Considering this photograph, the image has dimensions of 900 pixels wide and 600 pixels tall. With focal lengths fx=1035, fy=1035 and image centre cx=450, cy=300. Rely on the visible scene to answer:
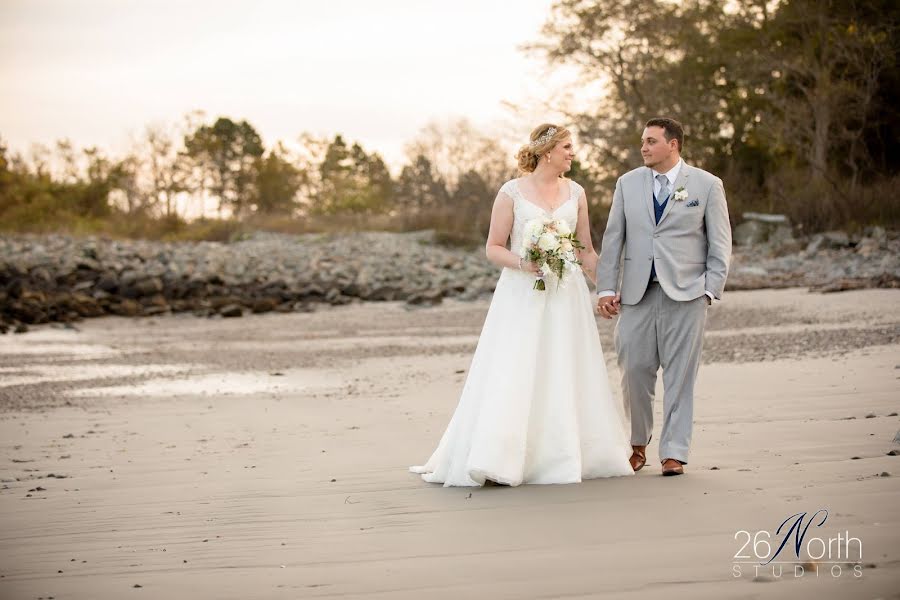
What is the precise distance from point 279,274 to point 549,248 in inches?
1150

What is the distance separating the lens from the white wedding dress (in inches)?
254

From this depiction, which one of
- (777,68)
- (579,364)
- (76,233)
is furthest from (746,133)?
(579,364)

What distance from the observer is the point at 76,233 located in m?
51.3

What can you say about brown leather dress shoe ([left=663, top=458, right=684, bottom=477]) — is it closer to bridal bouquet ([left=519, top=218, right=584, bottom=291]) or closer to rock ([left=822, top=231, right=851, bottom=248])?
bridal bouquet ([left=519, top=218, right=584, bottom=291])

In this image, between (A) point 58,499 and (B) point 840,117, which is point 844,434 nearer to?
(A) point 58,499

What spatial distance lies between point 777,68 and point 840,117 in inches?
117

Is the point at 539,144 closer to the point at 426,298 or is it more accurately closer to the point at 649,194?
the point at 649,194

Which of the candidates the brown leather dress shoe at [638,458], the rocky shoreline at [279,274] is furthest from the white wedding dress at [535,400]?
the rocky shoreline at [279,274]

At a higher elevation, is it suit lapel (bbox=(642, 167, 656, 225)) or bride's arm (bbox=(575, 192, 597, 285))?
suit lapel (bbox=(642, 167, 656, 225))

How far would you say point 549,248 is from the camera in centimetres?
658

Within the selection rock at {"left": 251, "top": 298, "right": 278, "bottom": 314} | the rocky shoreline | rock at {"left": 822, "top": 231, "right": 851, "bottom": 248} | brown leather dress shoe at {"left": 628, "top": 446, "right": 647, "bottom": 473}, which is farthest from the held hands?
rock at {"left": 822, "top": 231, "right": 851, "bottom": 248}

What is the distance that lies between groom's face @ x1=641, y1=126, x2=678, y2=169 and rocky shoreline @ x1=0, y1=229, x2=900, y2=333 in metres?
14.7

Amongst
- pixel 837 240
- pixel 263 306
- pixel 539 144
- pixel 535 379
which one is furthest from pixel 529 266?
pixel 837 240

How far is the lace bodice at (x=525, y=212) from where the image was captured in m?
6.91
